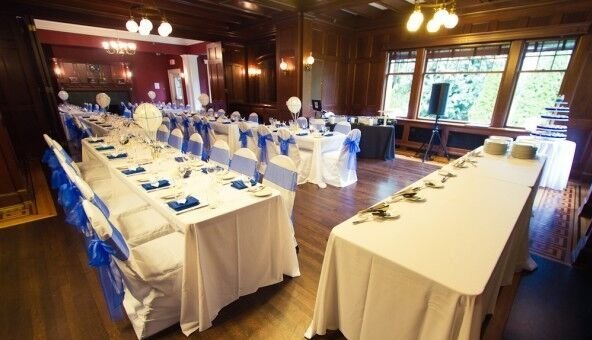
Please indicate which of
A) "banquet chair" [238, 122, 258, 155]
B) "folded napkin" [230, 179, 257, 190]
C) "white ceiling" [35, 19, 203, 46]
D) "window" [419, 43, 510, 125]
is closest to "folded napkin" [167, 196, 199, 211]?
"folded napkin" [230, 179, 257, 190]

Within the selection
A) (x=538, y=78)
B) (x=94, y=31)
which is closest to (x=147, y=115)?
(x=538, y=78)

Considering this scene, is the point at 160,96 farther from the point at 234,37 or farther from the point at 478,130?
the point at 478,130

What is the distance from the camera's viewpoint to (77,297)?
6.79 ft

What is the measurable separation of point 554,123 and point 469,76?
7.22 feet

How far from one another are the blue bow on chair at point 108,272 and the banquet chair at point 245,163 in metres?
1.33

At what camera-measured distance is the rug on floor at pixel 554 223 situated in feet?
8.96

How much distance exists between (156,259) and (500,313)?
99.2 inches

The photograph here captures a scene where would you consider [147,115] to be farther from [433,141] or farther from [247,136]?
[433,141]

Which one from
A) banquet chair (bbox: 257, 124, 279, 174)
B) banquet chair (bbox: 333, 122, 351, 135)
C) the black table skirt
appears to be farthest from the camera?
the black table skirt

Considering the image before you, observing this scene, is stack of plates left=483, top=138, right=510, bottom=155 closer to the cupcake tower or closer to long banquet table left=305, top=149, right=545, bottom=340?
long banquet table left=305, top=149, right=545, bottom=340

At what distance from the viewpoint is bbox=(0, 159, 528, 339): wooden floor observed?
1.79m

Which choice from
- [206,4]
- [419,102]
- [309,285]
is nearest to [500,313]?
[309,285]

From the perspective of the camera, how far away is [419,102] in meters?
6.94

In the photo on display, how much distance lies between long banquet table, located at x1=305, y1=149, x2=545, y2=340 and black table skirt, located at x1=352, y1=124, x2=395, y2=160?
4.27 m
